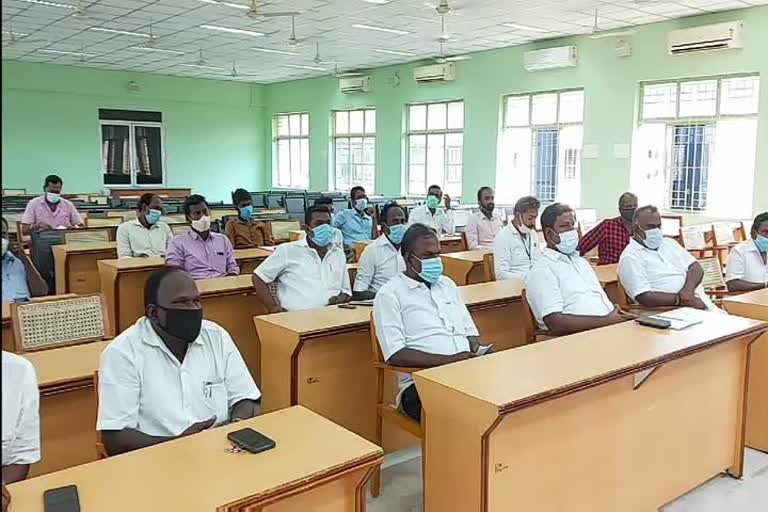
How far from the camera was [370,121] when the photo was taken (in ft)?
42.5

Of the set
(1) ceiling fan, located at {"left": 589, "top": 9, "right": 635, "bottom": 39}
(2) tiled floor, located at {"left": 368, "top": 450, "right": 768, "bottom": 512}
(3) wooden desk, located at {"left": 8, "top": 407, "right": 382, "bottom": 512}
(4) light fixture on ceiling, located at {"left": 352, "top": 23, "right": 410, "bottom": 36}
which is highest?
(4) light fixture on ceiling, located at {"left": 352, "top": 23, "right": 410, "bottom": 36}

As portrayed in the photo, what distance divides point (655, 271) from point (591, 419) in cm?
193

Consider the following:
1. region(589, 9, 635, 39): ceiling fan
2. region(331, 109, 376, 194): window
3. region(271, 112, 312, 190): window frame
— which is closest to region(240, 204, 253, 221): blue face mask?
region(589, 9, 635, 39): ceiling fan

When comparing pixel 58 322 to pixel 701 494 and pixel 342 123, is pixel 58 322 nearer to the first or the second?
pixel 701 494

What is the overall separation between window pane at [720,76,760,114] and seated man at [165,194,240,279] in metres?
6.26

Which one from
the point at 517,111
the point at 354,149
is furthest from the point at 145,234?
the point at 354,149

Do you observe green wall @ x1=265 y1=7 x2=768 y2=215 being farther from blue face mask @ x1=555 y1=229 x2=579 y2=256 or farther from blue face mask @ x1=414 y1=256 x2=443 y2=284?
blue face mask @ x1=414 y1=256 x2=443 y2=284

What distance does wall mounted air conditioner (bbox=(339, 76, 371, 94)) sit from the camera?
12578 mm

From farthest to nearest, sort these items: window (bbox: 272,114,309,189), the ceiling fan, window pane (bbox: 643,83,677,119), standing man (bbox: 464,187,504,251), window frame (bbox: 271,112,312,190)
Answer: window (bbox: 272,114,309,189) < window frame (bbox: 271,112,312,190) < window pane (bbox: 643,83,677,119) < the ceiling fan < standing man (bbox: 464,187,504,251)

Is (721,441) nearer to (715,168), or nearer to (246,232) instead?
(246,232)

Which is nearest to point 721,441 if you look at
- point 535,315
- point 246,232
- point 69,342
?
point 535,315

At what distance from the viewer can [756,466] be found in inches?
125

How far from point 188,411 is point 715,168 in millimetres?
7909

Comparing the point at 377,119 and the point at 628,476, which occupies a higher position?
the point at 377,119
